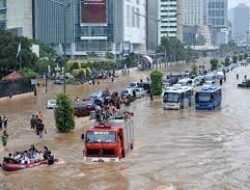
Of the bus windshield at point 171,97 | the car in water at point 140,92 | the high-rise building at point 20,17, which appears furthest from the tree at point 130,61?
the bus windshield at point 171,97

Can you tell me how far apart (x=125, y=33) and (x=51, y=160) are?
5371 inches

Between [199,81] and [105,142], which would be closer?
[105,142]

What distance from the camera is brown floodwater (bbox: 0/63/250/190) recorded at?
26.3 m

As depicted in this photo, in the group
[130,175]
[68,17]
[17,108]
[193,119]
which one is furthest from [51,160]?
[68,17]

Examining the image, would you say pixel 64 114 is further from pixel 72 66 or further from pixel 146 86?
pixel 72 66

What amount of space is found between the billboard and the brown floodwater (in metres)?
99.7

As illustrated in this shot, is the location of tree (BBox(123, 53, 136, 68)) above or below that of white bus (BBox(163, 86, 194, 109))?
above

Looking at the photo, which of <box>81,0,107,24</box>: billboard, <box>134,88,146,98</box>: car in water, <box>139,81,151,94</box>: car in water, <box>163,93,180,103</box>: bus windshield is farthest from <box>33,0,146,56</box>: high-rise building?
<box>163,93,180,103</box>: bus windshield

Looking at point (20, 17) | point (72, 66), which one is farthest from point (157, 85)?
point (20, 17)

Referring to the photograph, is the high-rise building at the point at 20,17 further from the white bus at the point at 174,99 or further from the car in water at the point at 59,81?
the white bus at the point at 174,99

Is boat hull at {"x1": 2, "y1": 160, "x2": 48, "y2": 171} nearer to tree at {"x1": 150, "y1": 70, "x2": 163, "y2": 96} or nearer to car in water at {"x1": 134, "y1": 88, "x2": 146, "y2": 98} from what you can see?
car in water at {"x1": 134, "y1": 88, "x2": 146, "y2": 98}

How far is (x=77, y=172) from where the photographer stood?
28.2m

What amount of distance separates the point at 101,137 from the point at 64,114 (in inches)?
435

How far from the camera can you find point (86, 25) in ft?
506
